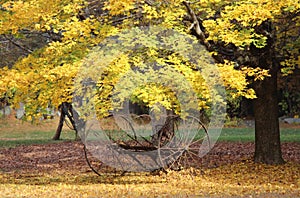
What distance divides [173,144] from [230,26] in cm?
308

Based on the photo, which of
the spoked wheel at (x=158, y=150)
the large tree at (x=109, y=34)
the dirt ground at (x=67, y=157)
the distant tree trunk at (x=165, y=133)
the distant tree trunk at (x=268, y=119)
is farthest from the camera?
the dirt ground at (x=67, y=157)

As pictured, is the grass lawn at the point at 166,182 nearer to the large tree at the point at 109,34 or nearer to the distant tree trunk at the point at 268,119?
the distant tree trunk at the point at 268,119

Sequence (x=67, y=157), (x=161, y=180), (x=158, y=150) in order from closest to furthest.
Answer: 1. (x=158, y=150)
2. (x=161, y=180)
3. (x=67, y=157)

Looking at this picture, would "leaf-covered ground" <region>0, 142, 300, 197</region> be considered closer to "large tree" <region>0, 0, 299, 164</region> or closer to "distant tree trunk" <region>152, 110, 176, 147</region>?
"distant tree trunk" <region>152, 110, 176, 147</region>

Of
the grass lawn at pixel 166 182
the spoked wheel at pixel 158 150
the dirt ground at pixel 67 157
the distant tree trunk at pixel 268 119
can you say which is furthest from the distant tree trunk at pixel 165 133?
the distant tree trunk at pixel 268 119

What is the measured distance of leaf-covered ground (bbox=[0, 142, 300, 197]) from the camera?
952 cm

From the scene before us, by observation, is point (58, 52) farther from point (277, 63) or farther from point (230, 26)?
point (277, 63)

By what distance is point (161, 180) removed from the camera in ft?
36.7

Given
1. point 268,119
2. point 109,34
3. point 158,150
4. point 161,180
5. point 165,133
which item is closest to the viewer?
point 109,34

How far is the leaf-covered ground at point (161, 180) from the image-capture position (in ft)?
31.2

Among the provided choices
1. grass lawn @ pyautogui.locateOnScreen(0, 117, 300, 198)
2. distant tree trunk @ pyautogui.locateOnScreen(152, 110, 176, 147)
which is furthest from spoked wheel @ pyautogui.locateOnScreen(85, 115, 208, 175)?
grass lawn @ pyautogui.locateOnScreen(0, 117, 300, 198)

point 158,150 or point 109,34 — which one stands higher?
point 109,34

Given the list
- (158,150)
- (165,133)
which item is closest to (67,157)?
(165,133)

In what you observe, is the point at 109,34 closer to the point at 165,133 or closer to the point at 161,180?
the point at 165,133
